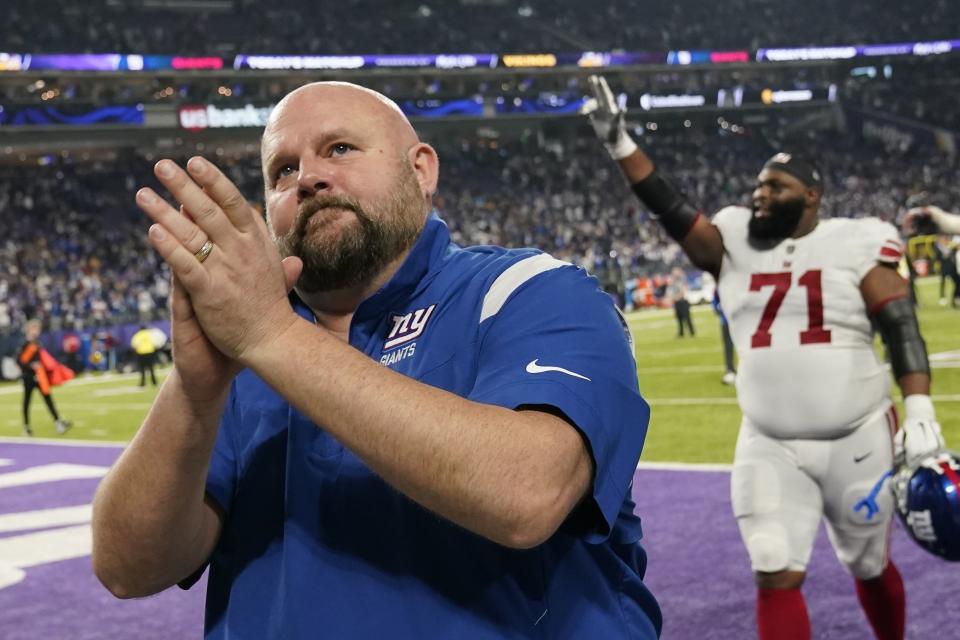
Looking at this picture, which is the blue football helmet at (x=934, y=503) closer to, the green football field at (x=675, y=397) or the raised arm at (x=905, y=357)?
the raised arm at (x=905, y=357)

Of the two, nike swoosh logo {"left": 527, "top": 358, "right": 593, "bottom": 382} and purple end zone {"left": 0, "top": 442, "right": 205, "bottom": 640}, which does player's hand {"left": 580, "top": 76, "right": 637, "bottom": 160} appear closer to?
purple end zone {"left": 0, "top": 442, "right": 205, "bottom": 640}

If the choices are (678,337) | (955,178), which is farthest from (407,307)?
(955,178)

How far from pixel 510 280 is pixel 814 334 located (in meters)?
3.04

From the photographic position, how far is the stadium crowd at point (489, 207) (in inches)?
1148

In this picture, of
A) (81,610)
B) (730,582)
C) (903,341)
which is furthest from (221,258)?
(81,610)

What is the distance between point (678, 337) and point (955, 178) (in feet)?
101

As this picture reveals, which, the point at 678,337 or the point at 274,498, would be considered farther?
the point at 678,337

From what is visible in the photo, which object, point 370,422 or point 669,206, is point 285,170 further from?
point 669,206

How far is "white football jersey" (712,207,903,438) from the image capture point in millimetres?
4359

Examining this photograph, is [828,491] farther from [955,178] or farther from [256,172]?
[955,178]

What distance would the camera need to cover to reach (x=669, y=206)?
4.83m

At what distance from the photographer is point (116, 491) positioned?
5.61 feet

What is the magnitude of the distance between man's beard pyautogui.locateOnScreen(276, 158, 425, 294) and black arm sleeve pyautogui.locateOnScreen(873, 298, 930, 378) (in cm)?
291

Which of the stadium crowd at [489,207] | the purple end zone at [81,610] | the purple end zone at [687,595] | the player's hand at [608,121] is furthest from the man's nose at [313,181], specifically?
the stadium crowd at [489,207]
